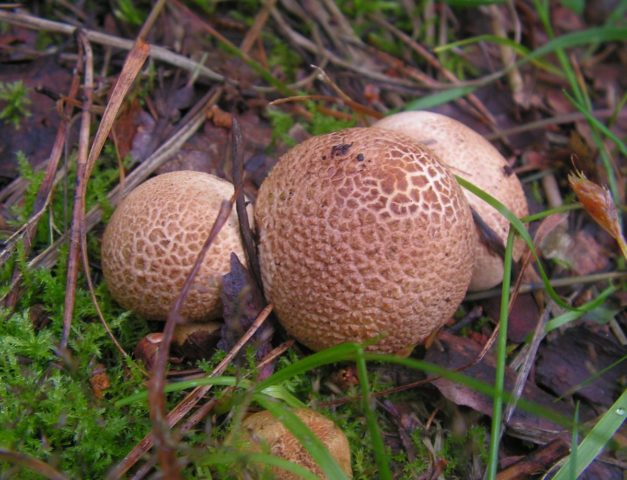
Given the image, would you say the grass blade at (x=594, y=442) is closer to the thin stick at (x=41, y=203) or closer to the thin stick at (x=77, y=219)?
the thin stick at (x=77, y=219)

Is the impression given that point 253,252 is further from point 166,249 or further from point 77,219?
point 77,219

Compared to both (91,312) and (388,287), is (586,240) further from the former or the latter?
(91,312)

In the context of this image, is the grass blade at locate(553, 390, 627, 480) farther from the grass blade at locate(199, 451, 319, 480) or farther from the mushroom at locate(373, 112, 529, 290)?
the grass blade at locate(199, 451, 319, 480)

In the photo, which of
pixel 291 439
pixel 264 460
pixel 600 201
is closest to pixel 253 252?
pixel 291 439

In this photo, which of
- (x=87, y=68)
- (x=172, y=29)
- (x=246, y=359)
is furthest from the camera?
(x=172, y=29)

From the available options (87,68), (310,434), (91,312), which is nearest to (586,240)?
(310,434)

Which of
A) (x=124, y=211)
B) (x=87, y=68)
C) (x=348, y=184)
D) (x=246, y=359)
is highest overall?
(x=87, y=68)

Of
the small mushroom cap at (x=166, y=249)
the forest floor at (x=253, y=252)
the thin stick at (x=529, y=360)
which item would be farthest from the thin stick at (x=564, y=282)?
the small mushroom cap at (x=166, y=249)
